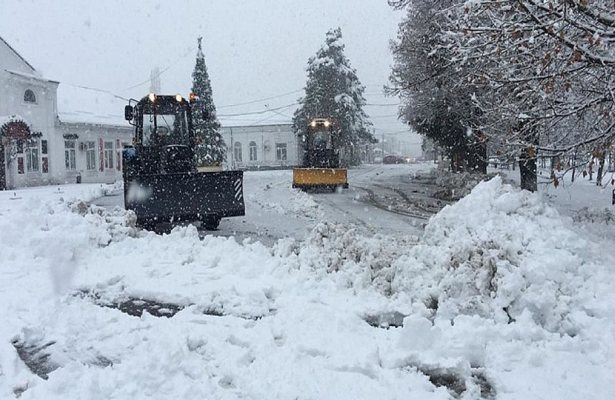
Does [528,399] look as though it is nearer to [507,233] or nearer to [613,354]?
[613,354]

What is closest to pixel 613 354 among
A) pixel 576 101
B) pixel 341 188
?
pixel 576 101

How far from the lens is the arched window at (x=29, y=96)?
93.5 ft

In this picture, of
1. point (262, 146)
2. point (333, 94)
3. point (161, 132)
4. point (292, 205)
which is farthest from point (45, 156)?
point (262, 146)

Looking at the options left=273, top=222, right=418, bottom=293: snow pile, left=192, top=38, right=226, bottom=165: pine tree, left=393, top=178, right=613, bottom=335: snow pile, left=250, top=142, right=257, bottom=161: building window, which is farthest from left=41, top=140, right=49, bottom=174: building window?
Result: left=250, top=142, right=257, bottom=161: building window

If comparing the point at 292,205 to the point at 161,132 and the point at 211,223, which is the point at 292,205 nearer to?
the point at 211,223

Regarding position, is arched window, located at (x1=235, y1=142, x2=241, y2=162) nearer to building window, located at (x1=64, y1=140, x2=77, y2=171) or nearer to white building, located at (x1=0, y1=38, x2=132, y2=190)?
white building, located at (x1=0, y1=38, x2=132, y2=190)

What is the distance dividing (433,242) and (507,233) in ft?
2.96

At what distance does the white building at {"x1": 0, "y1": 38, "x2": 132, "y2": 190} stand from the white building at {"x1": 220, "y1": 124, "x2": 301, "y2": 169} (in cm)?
2133

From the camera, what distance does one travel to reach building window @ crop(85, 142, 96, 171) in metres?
33.7

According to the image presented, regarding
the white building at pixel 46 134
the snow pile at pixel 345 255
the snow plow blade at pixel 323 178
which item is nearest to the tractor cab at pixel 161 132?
the snow pile at pixel 345 255

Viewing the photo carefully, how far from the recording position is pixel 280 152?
5734 centimetres

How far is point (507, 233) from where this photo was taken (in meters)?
5.89

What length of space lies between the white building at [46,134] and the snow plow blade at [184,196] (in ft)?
62.8

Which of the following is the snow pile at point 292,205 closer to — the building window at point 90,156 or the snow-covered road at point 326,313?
the snow-covered road at point 326,313
